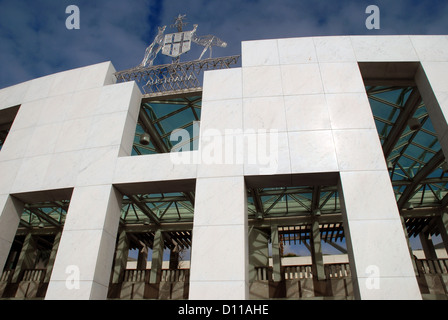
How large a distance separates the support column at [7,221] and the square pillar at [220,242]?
7782mm

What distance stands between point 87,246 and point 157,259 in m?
17.2

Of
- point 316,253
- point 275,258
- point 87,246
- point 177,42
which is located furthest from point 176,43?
point 316,253

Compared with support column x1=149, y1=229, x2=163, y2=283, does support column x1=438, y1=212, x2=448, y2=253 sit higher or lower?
higher

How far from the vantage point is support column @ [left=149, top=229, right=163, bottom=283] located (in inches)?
994

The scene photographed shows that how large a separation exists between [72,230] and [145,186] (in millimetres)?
2861

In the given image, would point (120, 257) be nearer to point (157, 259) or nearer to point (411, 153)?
point (157, 259)

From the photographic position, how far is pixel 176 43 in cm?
1581

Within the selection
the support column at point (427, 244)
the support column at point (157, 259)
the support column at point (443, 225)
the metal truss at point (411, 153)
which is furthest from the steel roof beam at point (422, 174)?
the support column at point (157, 259)

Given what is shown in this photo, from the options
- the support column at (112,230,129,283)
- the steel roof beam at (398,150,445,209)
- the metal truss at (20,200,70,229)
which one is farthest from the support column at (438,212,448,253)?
the metal truss at (20,200,70,229)

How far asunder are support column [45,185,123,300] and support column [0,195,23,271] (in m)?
3.19

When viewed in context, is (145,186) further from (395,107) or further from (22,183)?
(395,107)

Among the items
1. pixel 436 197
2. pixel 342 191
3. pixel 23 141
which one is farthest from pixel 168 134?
pixel 436 197

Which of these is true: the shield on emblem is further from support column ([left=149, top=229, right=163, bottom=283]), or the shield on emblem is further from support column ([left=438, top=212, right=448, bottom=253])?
support column ([left=438, top=212, right=448, bottom=253])

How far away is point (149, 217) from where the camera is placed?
26516mm
